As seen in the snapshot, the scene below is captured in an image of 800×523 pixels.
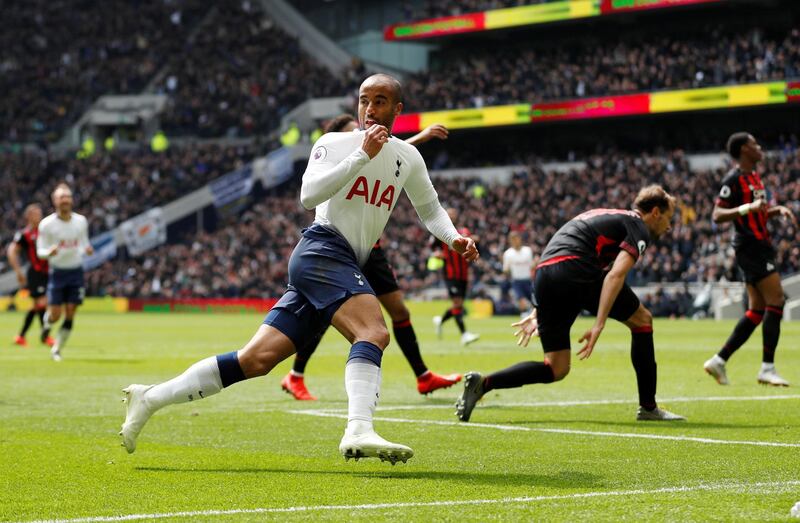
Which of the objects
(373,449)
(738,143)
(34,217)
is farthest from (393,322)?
(34,217)

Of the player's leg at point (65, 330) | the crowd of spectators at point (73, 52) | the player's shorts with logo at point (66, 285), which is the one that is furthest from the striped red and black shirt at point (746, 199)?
the crowd of spectators at point (73, 52)

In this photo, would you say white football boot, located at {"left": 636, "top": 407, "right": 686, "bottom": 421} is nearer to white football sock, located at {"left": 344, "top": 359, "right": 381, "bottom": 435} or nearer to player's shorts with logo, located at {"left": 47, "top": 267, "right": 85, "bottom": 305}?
white football sock, located at {"left": 344, "top": 359, "right": 381, "bottom": 435}

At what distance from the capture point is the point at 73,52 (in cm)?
7094

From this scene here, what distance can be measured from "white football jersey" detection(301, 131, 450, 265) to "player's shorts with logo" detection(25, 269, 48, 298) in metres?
17.2

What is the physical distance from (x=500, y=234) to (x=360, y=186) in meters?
42.0

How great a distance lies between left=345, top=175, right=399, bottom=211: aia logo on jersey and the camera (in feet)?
23.5

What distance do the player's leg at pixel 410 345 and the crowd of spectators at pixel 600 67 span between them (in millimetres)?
39793

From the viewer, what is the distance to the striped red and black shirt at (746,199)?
13.3 meters

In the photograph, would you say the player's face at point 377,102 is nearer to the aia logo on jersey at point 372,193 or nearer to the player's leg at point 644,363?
the aia logo on jersey at point 372,193

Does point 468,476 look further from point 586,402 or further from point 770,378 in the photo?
point 770,378

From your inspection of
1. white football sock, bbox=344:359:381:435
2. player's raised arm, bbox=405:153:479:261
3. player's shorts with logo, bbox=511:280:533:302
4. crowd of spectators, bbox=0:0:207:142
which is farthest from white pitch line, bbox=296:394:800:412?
crowd of spectators, bbox=0:0:207:142

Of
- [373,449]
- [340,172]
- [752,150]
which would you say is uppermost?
[340,172]

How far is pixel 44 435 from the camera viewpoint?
9.08 m

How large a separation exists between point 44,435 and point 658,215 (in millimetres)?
4803
